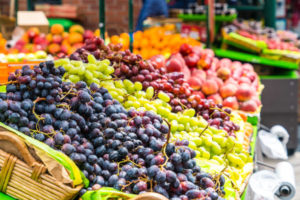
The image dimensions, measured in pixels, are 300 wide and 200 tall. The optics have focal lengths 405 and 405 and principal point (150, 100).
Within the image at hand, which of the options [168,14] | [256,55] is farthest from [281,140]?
[168,14]

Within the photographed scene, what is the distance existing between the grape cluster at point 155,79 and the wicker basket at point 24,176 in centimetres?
80

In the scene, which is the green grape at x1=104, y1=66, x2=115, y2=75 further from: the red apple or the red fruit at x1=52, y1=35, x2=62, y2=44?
the red fruit at x1=52, y1=35, x2=62, y2=44

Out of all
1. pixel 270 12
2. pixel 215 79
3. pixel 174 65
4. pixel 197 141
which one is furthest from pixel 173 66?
pixel 270 12

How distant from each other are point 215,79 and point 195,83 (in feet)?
0.75

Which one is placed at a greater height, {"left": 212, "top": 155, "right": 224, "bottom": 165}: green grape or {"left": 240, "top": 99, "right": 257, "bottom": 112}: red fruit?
{"left": 212, "top": 155, "right": 224, "bottom": 165}: green grape

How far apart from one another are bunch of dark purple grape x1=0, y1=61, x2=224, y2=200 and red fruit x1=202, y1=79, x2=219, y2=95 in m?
1.34

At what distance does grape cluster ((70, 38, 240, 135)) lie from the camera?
A: 2068 millimetres

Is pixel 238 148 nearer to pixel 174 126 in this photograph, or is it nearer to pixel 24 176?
pixel 174 126

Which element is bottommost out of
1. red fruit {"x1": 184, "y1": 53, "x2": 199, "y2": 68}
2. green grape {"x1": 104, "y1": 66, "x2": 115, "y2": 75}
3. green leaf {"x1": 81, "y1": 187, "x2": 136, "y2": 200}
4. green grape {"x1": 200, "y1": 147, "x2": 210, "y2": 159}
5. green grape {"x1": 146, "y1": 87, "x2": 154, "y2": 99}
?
green grape {"x1": 200, "y1": 147, "x2": 210, "y2": 159}

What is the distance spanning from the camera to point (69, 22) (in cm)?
617

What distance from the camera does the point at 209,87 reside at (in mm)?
2859

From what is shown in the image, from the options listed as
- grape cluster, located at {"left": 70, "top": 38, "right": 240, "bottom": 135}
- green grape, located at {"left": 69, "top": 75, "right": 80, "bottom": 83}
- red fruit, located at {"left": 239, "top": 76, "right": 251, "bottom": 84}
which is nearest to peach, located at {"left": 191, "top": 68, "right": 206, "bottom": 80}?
red fruit, located at {"left": 239, "top": 76, "right": 251, "bottom": 84}

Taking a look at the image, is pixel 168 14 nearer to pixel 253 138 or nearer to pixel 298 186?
pixel 298 186

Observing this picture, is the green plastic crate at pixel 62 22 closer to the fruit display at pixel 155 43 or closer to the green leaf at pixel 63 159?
the fruit display at pixel 155 43
